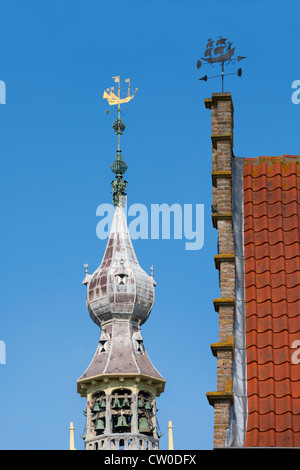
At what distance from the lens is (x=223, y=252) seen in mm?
39750

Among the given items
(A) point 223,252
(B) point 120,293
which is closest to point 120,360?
(B) point 120,293

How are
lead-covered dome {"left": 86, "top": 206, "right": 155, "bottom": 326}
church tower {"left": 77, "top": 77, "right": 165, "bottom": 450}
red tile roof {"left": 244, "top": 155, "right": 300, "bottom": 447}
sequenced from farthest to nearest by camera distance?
lead-covered dome {"left": 86, "top": 206, "right": 155, "bottom": 326} < church tower {"left": 77, "top": 77, "right": 165, "bottom": 450} < red tile roof {"left": 244, "top": 155, "right": 300, "bottom": 447}

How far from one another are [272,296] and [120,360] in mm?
62315

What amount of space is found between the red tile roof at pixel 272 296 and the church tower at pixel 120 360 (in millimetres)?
53117

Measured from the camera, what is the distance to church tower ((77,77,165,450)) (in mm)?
97375

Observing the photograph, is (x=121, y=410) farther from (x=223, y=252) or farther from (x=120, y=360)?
(x=223, y=252)

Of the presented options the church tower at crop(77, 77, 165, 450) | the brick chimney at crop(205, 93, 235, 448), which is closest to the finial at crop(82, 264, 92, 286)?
the church tower at crop(77, 77, 165, 450)

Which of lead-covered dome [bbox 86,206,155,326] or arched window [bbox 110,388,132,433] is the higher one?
lead-covered dome [bbox 86,206,155,326]

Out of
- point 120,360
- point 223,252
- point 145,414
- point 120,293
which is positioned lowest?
point 223,252

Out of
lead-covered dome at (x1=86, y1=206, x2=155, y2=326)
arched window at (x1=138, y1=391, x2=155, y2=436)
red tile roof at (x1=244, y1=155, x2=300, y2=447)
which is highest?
lead-covered dome at (x1=86, y1=206, x2=155, y2=326)

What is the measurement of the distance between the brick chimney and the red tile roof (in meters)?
0.54

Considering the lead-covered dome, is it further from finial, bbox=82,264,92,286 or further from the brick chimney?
the brick chimney

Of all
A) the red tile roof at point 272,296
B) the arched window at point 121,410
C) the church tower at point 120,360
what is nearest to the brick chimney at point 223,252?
the red tile roof at point 272,296
